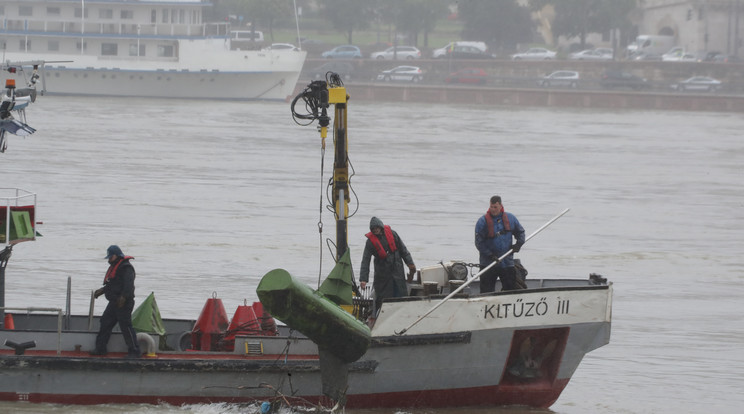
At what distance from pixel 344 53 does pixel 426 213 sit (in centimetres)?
5577

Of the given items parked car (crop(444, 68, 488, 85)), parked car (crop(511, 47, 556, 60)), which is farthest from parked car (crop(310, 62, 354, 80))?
parked car (crop(511, 47, 556, 60))

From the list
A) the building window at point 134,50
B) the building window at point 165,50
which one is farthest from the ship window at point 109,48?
the building window at point 165,50

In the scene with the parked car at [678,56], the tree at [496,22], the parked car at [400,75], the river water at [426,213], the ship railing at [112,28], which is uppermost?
the tree at [496,22]

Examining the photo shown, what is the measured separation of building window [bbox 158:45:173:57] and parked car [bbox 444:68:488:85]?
1738 cm

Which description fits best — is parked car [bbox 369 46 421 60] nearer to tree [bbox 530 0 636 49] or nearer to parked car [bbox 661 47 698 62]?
tree [bbox 530 0 636 49]

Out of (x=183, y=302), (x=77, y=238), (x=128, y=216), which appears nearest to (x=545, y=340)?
(x=183, y=302)

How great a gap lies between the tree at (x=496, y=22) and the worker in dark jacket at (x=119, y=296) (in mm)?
84234

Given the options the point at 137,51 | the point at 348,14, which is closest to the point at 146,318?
the point at 137,51

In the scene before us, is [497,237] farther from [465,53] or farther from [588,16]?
[588,16]

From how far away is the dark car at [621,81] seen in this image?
262 feet

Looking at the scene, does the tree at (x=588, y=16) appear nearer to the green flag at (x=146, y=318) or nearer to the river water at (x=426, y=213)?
the river water at (x=426, y=213)

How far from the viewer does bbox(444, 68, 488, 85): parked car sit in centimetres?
8212

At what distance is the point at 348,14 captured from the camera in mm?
94188

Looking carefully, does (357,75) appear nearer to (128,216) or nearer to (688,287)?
(128,216)
